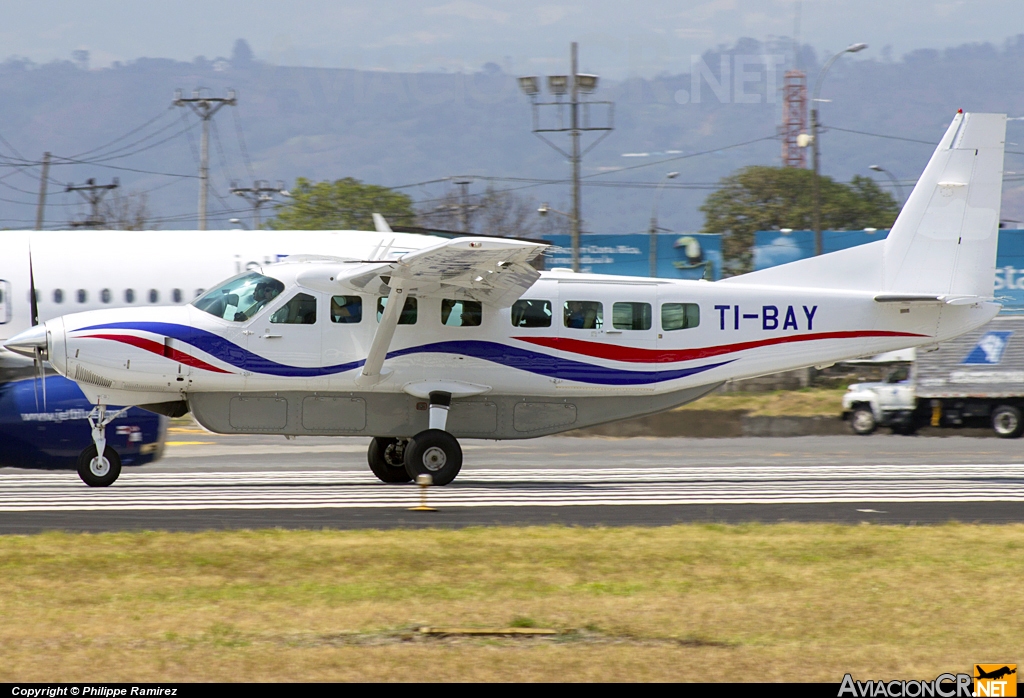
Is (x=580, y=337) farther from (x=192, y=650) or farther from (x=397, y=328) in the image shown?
(x=192, y=650)

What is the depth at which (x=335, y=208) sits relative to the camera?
7862 cm

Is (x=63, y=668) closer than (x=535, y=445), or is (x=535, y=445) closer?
(x=63, y=668)

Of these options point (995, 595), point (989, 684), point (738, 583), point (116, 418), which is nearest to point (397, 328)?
point (116, 418)

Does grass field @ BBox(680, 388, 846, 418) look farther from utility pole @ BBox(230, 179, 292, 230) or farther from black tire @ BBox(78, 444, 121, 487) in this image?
utility pole @ BBox(230, 179, 292, 230)

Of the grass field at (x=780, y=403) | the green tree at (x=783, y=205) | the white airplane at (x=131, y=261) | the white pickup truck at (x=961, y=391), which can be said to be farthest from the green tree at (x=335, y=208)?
the white pickup truck at (x=961, y=391)

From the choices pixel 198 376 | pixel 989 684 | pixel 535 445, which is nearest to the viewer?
pixel 989 684

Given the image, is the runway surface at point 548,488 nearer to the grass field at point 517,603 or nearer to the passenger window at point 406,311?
the grass field at point 517,603

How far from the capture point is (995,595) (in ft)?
29.1

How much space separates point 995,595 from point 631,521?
4.70 m

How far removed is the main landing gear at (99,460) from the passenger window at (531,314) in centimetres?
564

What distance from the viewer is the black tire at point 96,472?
1566cm

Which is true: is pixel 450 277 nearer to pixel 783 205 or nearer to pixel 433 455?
pixel 433 455

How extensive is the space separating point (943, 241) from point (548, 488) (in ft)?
23.2

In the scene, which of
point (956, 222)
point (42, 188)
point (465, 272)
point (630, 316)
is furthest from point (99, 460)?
point (42, 188)
